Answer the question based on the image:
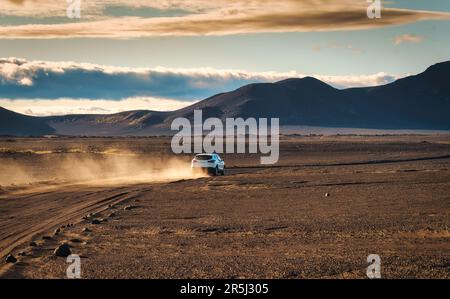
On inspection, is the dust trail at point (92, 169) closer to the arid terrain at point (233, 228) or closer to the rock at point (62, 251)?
the arid terrain at point (233, 228)

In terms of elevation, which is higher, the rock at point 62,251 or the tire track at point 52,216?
the rock at point 62,251

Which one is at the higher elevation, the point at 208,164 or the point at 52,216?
the point at 208,164

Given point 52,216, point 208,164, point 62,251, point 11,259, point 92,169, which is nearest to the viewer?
point 11,259

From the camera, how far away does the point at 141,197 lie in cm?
2806

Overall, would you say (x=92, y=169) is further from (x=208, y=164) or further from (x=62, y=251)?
(x=62, y=251)

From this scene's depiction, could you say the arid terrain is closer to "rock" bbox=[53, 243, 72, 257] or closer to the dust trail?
"rock" bbox=[53, 243, 72, 257]

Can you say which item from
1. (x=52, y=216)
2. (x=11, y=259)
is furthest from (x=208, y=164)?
(x=11, y=259)

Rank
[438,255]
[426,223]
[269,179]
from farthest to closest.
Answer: [269,179]
[426,223]
[438,255]

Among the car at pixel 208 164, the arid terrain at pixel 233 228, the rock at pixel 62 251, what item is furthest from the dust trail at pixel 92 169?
the rock at pixel 62 251

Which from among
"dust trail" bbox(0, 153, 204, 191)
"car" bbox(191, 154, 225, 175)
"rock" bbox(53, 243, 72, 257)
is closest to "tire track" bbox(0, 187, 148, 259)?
"rock" bbox(53, 243, 72, 257)

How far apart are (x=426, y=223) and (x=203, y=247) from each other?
264 inches
